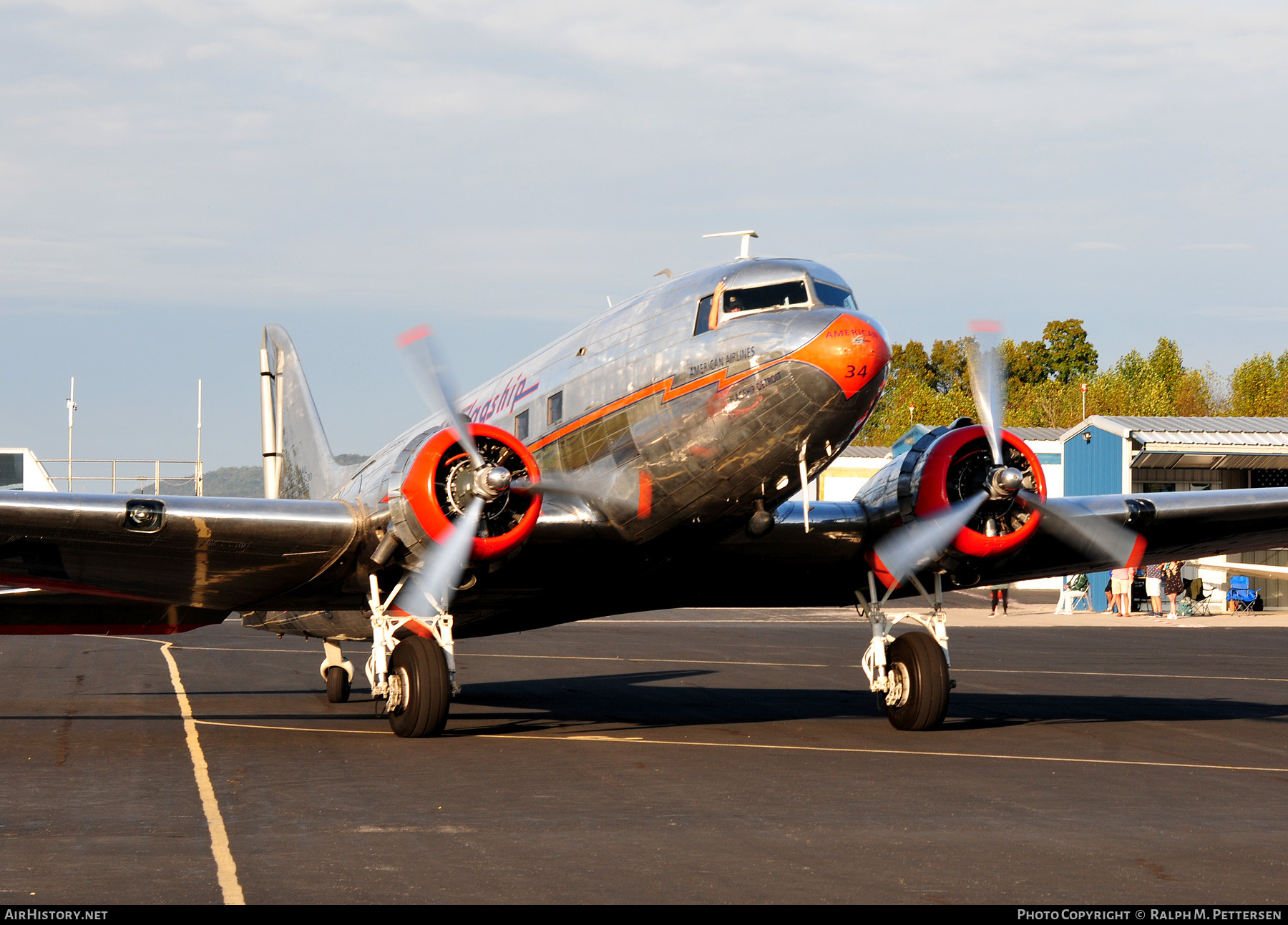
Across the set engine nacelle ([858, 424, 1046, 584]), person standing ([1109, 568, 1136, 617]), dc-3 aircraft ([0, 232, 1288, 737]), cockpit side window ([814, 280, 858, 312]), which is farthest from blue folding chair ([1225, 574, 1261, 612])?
cockpit side window ([814, 280, 858, 312])

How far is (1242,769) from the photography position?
1388cm

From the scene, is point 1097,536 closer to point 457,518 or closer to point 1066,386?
point 457,518

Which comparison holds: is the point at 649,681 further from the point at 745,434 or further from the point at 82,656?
the point at 82,656

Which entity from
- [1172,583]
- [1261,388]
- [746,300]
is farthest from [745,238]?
[1261,388]

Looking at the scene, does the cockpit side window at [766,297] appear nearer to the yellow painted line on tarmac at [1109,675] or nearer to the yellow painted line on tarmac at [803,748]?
the yellow painted line on tarmac at [803,748]

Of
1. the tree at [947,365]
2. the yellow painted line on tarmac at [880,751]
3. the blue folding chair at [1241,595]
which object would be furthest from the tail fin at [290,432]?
the tree at [947,365]

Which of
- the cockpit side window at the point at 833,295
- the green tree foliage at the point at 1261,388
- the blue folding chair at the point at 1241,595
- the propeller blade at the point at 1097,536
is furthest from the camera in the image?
the green tree foliage at the point at 1261,388

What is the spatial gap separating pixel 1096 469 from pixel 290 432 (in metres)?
40.0

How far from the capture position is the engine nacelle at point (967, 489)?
1695 centimetres

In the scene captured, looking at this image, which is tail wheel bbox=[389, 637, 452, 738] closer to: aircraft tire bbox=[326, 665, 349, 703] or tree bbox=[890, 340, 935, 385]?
aircraft tire bbox=[326, 665, 349, 703]

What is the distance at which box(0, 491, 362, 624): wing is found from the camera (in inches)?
587

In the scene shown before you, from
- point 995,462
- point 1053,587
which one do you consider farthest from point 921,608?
point 995,462

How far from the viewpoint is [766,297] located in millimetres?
15445

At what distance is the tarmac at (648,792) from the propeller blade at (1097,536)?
92.0 inches
